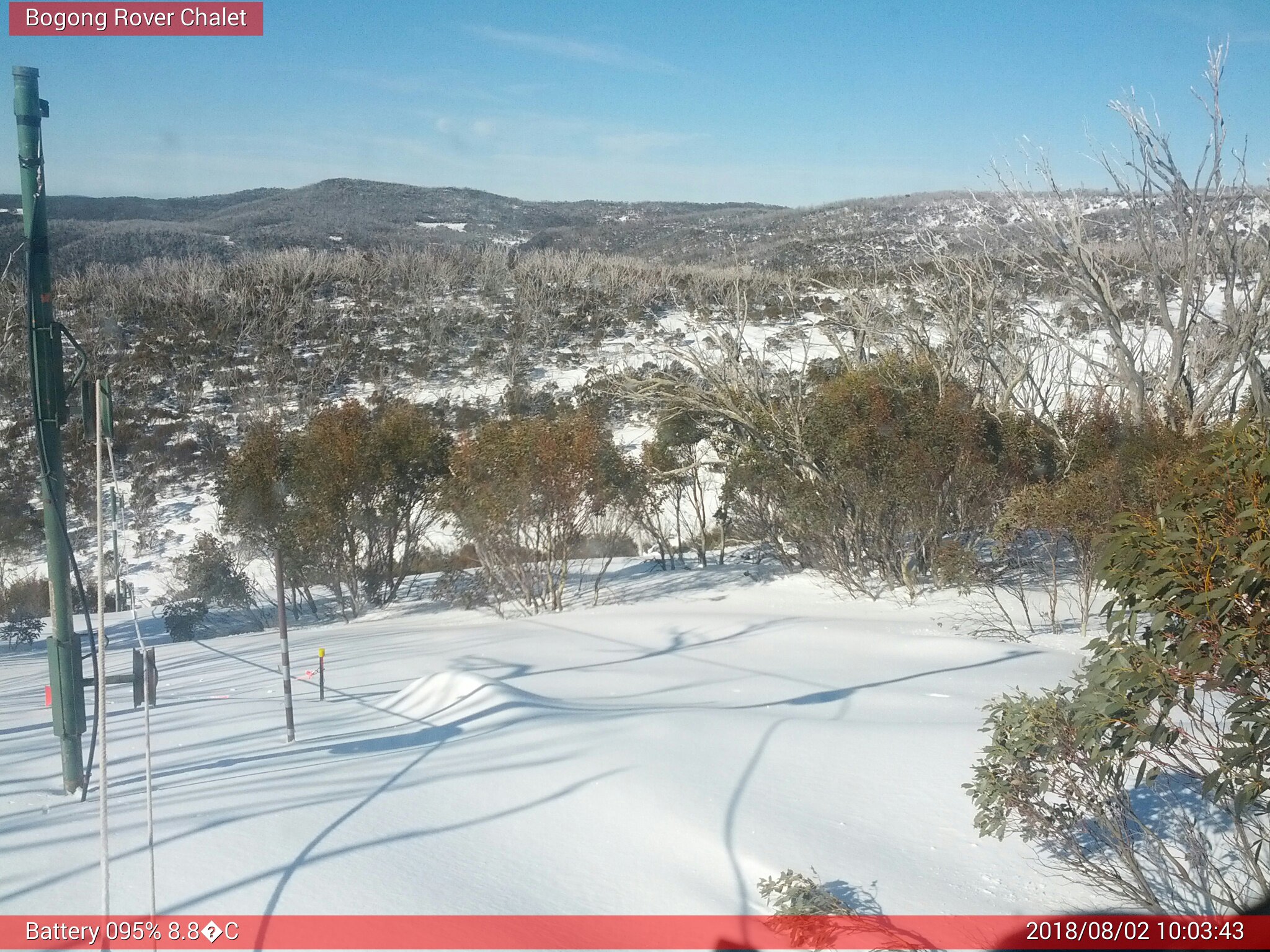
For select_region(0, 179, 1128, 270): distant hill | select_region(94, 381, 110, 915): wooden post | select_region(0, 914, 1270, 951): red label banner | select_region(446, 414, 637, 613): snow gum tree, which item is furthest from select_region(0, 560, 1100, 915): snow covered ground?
select_region(0, 179, 1128, 270): distant hill

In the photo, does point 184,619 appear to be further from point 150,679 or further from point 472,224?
point 472,224

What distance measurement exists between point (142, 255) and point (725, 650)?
176ft

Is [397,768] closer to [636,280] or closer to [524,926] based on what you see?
[524,926]

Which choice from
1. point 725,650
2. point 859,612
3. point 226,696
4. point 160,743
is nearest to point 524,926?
point 160,743

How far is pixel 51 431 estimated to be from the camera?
525cm

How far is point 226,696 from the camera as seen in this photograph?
8.61 m

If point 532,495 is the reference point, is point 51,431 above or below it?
above

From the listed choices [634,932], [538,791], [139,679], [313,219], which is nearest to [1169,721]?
[634,932]

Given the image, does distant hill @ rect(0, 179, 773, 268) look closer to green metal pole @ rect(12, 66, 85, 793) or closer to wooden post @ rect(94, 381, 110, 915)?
green metal pole @ rect(12, 66, 85, 793)

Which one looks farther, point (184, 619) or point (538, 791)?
point (184, 619)

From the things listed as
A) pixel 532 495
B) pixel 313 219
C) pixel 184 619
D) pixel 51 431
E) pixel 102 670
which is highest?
pixel 313 219

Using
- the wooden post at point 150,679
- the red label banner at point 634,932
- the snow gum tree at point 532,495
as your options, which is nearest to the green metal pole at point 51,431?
the wooden post at point 150,679

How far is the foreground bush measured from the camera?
137 inches

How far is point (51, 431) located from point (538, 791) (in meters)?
3.26
